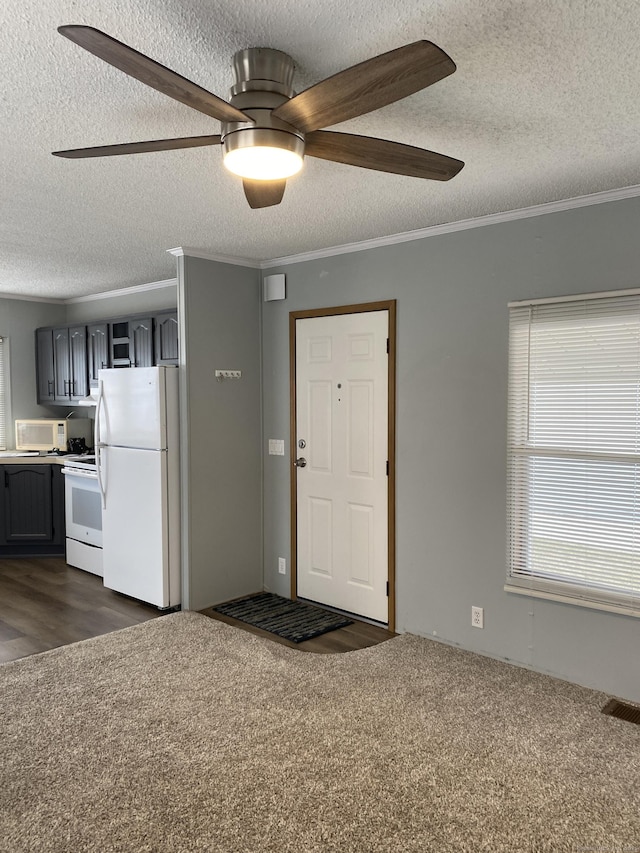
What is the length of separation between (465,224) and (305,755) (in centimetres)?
283

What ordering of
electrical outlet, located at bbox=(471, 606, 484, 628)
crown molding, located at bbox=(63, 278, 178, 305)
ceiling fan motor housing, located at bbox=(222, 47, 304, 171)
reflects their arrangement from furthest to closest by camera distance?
1. crown molding, located at bbox=(63, 278, 178, 305)
2. electrical outlet, located at bbox=(471, 606, 484, 628)
3. ceiling fan motor housing, located at bbox=(222, 47, 304, 171)

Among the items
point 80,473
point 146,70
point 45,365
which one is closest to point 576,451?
point 146,70

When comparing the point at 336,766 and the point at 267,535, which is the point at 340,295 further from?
the point at 336,766

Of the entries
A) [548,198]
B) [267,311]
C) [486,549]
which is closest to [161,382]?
[267,311]

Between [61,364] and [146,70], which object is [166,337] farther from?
[146,70]

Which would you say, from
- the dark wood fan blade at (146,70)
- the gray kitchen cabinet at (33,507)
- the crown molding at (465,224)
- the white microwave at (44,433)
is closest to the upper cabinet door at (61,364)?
the white microwave at (44,433)

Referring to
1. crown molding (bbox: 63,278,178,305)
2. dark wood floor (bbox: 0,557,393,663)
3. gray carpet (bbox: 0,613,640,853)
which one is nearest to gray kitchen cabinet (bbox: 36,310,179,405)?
crown molding (bbox: 63,278,178,305)

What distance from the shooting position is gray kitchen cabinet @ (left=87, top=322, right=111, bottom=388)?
19.2 feet

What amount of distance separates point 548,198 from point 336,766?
2791 mm

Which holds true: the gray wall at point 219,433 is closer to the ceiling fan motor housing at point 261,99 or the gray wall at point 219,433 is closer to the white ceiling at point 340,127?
the white ceiling at point 340,127

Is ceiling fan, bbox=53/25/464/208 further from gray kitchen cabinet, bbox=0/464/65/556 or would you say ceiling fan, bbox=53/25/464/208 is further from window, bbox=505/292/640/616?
gray kitchen cabinet, bbox=0/464/65/556

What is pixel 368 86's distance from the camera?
1520 mm

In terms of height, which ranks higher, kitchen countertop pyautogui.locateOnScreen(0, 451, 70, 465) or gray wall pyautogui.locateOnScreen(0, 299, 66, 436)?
gray wall pyautogui.locateOnScreen(0, 299, 66, 436)

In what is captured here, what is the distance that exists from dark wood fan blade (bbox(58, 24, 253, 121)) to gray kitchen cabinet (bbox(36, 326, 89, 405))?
484cm
